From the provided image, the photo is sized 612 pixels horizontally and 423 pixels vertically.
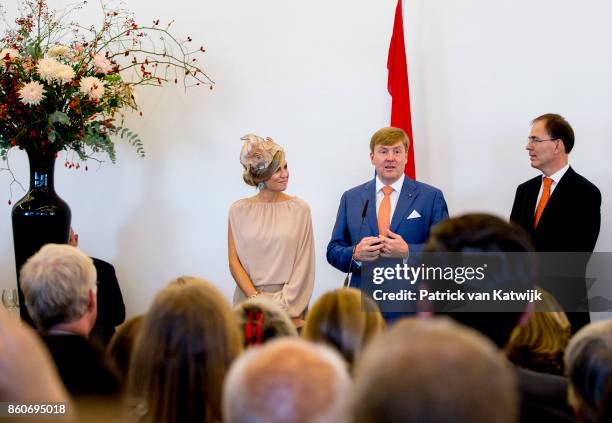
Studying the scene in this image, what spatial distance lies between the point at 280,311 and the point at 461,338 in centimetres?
133

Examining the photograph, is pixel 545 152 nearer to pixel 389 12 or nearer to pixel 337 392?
pixel 389 12

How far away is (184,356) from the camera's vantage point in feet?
6.37

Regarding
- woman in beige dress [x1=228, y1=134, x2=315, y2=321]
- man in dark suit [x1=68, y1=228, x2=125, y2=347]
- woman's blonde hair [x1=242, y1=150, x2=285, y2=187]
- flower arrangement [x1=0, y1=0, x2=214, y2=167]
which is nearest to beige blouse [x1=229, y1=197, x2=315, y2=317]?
woman in beige dress [x1=228, y1=134, x2=315, y2=321]

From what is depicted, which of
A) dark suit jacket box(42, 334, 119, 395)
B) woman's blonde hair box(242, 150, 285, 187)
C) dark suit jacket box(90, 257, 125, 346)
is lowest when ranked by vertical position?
dark suit jacket box(90, 257, 125, 346)

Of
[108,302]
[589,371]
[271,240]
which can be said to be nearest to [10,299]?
[108,302]

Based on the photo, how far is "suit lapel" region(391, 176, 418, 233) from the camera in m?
4.21

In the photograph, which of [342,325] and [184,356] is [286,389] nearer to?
[184,356]

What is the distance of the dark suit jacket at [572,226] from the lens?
14.4ft

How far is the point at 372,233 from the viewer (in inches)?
168

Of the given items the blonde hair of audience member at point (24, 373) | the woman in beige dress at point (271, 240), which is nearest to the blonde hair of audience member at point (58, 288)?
the blonde hair of audience member at point (24, 373)

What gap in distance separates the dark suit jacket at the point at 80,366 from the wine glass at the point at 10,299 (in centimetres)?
235

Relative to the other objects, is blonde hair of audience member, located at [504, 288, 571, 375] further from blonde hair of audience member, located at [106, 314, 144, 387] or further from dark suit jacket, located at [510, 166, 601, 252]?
dark suit jacket, located at [510, 166, 601, 252]

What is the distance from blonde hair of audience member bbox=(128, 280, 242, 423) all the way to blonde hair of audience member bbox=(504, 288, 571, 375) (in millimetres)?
792

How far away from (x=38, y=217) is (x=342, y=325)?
260 cm
